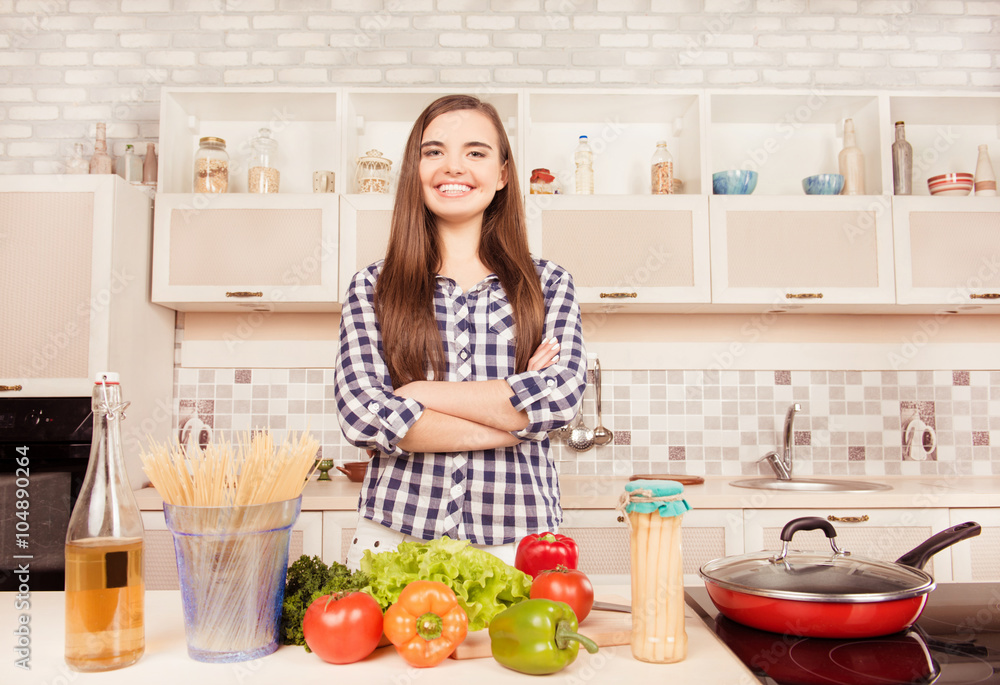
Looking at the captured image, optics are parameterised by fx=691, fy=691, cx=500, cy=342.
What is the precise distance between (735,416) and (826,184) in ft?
3.13

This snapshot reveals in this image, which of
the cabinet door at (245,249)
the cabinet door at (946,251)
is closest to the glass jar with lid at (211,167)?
the cabinet door at (245,249)

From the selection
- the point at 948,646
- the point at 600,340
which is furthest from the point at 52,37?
the point at 948,646

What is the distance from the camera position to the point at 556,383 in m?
1.27

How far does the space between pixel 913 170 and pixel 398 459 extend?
2678mm

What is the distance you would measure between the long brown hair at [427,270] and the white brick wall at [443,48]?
5.12 ft

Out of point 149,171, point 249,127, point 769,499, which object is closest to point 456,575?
point 769,499

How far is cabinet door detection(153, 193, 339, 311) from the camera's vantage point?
2.49 m

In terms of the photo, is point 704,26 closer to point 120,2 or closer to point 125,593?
point 120,2

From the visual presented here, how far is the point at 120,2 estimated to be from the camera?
2.87 metres

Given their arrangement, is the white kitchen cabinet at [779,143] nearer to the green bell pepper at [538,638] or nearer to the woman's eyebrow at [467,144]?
the woman's eyebrow at [467,144]

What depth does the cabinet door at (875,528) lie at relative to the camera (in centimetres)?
223

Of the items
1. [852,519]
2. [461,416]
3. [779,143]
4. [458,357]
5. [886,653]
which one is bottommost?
[852,519]

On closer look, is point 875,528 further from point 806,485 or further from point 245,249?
point 245,249

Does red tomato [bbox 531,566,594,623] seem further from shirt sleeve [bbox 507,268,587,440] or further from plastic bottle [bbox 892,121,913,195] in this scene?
plastic bottle [bbox 892,121,913,195]
